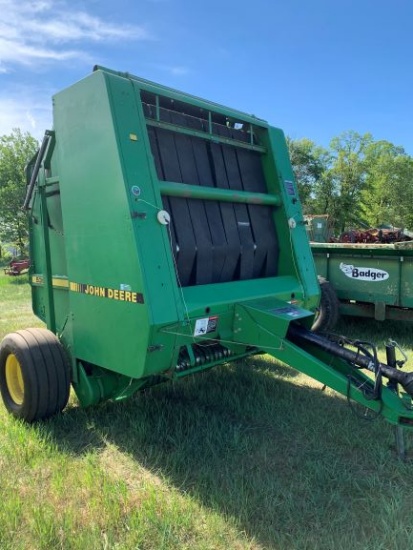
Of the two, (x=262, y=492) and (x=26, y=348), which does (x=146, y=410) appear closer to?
(x=26, y=348)

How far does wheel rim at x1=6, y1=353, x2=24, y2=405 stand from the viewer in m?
3.63

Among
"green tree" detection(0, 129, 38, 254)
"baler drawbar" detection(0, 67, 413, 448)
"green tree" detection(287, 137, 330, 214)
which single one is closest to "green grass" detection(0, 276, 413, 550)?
"baler drawbar" detection(0, 67, 413, 448)

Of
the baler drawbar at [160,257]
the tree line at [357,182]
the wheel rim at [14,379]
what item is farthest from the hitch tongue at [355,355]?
the tree line at [357,182]

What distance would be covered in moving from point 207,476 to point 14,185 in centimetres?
2068

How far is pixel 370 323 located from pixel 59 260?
211 inches

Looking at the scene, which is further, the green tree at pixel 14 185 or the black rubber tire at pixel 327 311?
the green tree at pixel 14 185

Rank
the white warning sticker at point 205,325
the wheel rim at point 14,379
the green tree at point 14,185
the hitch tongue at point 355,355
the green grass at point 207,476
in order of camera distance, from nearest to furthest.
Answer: the green grass at point 207,476, the hitch tongue at point 355,355, the white warning sticker at point 205,325, the wheel rim at point 14,379, the green tree at point 14,185

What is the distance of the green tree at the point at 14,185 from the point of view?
2080 cm

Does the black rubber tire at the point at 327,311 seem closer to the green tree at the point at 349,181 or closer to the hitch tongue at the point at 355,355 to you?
the hitch tongue at the point at 355,355

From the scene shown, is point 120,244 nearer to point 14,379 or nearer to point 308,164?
point 14,379

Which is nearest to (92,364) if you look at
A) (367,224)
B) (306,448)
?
(306,448)

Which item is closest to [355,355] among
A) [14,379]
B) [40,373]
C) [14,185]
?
[40,373]

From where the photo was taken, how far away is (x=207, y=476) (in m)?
2.79

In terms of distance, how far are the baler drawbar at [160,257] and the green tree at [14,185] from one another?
1835 centimetres
